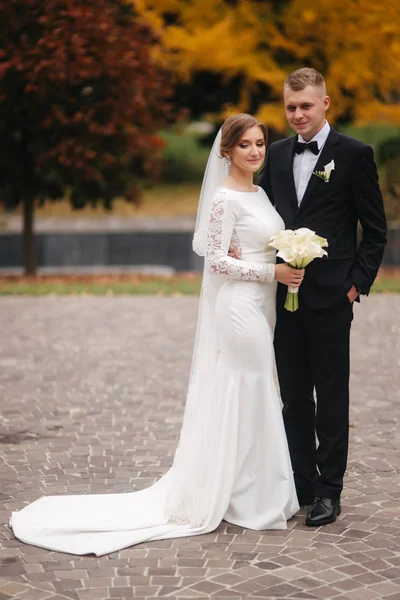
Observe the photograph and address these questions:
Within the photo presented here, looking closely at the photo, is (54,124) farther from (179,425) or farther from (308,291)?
(308,291)

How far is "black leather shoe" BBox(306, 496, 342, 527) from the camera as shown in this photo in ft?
15.9

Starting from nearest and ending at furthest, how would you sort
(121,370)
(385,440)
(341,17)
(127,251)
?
(385,440)
(121,370)
(341,17)
(127,251)

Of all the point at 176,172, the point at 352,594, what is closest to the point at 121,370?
the point at 352,594

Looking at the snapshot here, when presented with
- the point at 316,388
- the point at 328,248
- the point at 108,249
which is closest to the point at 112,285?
the point at 108,249

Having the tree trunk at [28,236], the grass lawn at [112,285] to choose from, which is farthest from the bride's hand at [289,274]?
the tree trunk at [28,236]

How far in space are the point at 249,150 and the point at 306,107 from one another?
361mm

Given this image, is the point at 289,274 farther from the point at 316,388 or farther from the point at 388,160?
the point at 388,160

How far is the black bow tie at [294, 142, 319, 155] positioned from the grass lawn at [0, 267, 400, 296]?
10109 mm

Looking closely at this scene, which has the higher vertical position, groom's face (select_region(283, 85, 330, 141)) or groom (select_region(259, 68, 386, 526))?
groom's face (select_region(283, 85, 330, 141))

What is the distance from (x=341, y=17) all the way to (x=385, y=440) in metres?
12.5

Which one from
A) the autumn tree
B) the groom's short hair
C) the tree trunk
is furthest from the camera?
the tree trunk

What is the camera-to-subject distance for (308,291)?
4.89 metres

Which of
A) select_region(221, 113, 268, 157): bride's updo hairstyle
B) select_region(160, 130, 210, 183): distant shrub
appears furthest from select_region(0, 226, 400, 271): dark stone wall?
select_region(221, 113, 268, 157): bride's updo hairstyle

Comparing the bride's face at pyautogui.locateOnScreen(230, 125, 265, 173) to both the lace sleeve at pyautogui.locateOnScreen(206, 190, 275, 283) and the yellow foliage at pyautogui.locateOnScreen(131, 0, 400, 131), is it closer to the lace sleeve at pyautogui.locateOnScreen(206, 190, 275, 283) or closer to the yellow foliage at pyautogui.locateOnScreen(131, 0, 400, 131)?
the lace sleeve at pyautogui.locateOnScreen(206, 190, 275, 283)
